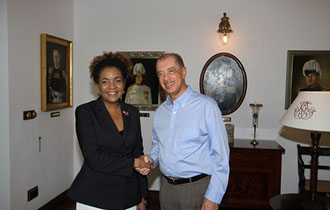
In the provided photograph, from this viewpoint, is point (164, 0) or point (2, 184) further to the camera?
point (164, 0)

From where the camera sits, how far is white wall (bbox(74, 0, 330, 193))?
3.71 metres

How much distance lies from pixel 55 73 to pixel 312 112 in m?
2.97

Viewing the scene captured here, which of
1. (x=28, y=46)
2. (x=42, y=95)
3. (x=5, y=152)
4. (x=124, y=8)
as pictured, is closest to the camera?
(x=5, y=152)

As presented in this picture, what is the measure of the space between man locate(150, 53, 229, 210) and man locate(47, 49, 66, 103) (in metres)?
2.04

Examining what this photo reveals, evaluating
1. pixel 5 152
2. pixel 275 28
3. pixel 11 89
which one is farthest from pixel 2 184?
pixel 275 28

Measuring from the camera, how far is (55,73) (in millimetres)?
3582

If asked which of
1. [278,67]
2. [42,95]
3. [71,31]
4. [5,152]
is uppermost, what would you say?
[71,31]

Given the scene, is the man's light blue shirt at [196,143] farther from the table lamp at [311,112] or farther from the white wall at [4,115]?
the white wall at [4,115]

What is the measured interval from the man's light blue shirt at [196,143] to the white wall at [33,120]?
181cm

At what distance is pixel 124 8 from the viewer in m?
4.01

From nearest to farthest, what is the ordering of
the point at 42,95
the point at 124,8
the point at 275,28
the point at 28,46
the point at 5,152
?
the point at 5,152, the point at 28,46, the point at 42,95, the point at 275,28, the point at 124,8

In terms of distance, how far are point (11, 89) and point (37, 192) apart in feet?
4.27

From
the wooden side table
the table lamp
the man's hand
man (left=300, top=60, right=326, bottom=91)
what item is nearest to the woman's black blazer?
the man's hand

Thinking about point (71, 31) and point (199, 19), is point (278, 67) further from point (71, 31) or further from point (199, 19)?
point (71, 31)
